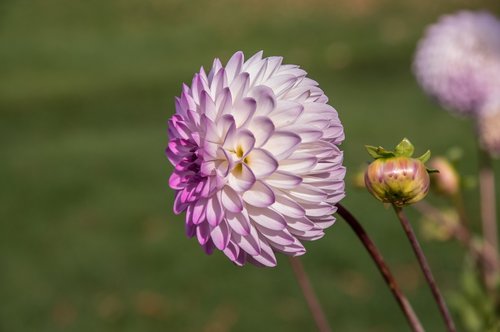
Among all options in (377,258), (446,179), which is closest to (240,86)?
(377,258)

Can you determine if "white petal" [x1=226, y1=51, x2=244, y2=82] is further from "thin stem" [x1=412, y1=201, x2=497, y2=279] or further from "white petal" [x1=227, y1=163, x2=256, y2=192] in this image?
"thin stem" [x1=412, y1=201, x2=497, y2=279]

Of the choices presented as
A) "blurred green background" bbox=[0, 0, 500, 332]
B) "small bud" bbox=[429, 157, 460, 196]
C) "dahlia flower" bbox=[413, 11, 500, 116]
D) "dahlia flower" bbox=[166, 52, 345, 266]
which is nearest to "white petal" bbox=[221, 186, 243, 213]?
"dahlia flower" bbox=[166, 52, 345, 266]

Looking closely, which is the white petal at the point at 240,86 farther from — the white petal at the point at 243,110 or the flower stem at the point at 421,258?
the flower stem at the point at 421,258

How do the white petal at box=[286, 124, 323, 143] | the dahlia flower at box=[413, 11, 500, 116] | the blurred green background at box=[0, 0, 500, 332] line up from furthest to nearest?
1. the blurred green background at box=[0, 0, 500, 332]
2. the dahlia flower at box=[413, 11, 500, 116]
3. the white petal at box=[286, 124, 323, 143]

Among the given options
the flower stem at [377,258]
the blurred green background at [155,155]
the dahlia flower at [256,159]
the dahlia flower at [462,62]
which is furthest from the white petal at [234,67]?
the dahlia flower at [462,62]

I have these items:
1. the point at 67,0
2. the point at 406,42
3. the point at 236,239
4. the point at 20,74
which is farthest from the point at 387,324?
the point at 67,0
